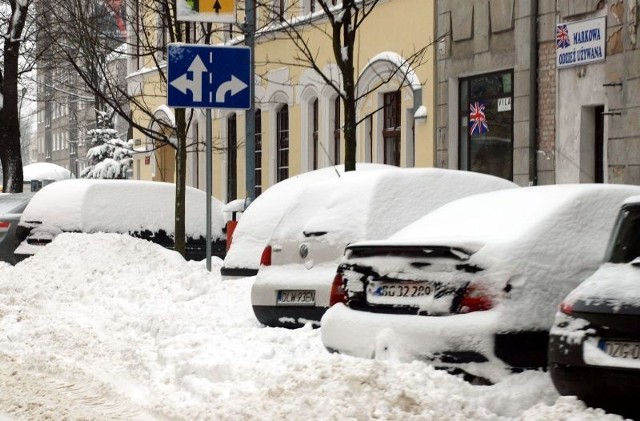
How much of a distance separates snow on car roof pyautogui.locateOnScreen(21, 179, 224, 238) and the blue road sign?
4.14 metres

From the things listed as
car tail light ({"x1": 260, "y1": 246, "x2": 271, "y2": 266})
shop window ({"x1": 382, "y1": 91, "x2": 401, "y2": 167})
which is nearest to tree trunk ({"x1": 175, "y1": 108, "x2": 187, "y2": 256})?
car tail light ({"x1": 260, "y1": 246, "x2": 271, "y2": 266})

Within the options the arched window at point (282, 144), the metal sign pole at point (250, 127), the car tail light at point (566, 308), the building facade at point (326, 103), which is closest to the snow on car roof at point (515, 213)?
the car tail light at point (566, 308)

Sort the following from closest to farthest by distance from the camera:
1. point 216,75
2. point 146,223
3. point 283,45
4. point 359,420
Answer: point 359,420
point 216,75
point 146,223
point 283,45

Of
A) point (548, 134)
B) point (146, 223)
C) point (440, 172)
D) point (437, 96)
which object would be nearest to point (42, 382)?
point (440, 172)

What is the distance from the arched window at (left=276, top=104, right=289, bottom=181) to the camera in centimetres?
2969

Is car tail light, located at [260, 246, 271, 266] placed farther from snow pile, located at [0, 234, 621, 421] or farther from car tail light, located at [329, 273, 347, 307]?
car tail light, located at [329, 273, 347, 307]

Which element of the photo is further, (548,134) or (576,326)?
(548,134)

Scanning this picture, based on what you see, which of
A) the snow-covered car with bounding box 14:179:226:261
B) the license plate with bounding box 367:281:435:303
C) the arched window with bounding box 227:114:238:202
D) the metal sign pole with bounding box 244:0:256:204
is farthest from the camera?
the arched window with bounding box 227:114:238:202

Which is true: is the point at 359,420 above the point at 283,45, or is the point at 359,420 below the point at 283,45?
below

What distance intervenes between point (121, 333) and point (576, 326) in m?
6.27

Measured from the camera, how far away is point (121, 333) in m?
11.8

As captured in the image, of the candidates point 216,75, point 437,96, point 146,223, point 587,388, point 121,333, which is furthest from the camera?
point 437,96

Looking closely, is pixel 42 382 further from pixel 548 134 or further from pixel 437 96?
pixel 437 96

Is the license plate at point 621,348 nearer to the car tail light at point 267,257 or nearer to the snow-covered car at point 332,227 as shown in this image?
the snow-covered car at point 332,227
